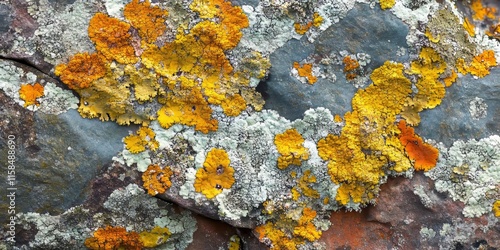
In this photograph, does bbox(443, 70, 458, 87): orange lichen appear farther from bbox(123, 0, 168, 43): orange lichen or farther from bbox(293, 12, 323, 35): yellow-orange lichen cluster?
bbox(123, 0, 168, 43): orange lichen

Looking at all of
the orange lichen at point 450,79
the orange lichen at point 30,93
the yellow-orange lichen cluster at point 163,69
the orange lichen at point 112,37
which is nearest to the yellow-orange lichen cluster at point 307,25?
the yellow-orange lichen cluster at point 163,69

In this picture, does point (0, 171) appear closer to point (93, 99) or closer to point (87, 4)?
point (93, 99)

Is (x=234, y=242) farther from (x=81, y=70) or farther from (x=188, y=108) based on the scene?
(x=81, y=70)

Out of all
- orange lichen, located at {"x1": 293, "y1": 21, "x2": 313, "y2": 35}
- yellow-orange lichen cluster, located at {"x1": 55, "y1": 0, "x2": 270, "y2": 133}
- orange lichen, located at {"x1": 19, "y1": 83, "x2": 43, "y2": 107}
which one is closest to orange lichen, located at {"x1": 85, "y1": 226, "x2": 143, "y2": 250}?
yellow-orange lichen cluster, located at {"x1": 55, "y1": 0, "x2": 270, "y2": 133}

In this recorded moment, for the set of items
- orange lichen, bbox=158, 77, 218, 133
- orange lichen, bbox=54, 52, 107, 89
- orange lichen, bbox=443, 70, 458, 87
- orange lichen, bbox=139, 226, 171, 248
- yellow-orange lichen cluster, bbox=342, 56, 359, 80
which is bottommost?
orange lichen, bbox=139, 226, 171, 248

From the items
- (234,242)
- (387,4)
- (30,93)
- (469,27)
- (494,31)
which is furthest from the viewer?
(494,31)

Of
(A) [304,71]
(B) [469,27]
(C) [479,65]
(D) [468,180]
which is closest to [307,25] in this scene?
(A) [304,71]

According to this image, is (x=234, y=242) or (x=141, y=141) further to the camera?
(x=234, y=242)

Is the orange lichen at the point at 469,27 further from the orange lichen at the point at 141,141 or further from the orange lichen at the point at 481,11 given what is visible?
the orange lichen at the point at 141,141
